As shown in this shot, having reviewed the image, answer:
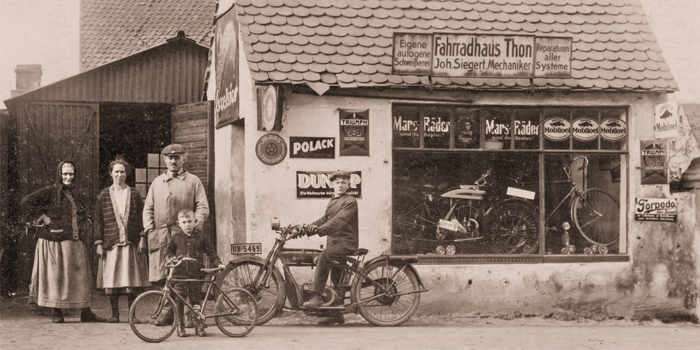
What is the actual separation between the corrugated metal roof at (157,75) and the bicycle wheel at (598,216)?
7.19 m

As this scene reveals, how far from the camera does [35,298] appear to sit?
36.0 feet

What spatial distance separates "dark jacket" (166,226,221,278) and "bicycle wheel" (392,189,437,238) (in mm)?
2968

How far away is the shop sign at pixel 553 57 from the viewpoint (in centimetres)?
1186

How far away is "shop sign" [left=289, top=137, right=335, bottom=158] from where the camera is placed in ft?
38.3

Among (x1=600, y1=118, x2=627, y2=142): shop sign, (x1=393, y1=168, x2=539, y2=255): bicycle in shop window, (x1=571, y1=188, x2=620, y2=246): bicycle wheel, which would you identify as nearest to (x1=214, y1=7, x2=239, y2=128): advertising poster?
(x1=393, y1=168, x2=539, y2=255): bicycle in shop window

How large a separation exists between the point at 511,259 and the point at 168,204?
4440 millimetres

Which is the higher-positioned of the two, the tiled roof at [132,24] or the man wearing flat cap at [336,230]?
the tiled roof at [132,24]

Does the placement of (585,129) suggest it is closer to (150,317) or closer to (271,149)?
(271,149)

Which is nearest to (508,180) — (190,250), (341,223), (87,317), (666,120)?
(666,120)

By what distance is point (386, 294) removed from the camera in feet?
35.7

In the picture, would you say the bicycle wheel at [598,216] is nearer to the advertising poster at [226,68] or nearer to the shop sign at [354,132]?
the shop sign at [354,132]

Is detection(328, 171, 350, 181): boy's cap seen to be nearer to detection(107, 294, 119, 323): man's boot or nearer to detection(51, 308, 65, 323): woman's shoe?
detection(107, 294, 119, 323): man's boot

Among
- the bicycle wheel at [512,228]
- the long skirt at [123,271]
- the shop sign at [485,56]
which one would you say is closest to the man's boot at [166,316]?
the long skirt at [123,271]

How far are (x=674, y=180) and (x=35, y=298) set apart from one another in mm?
8076
